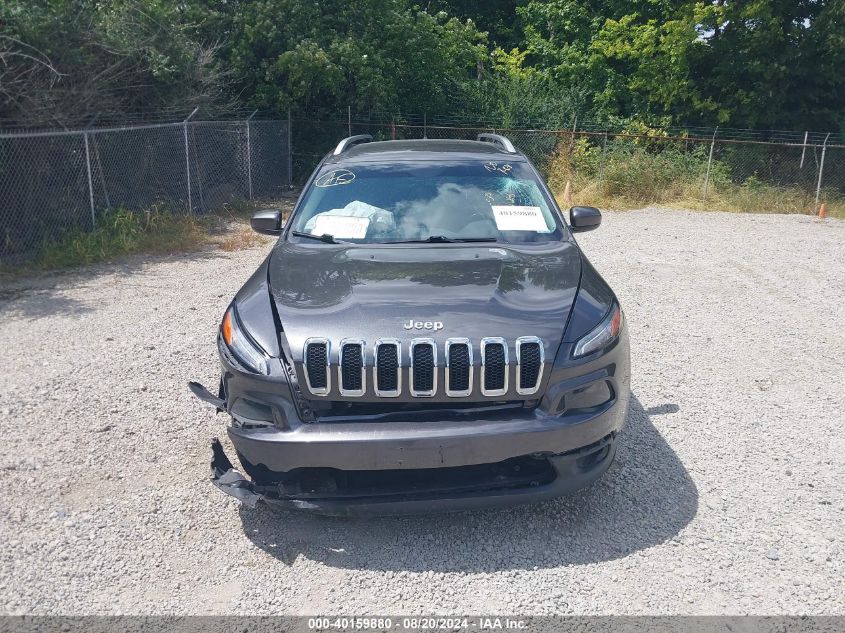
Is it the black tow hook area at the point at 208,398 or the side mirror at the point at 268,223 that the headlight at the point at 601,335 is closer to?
the black tow hook area at the point at 208,398

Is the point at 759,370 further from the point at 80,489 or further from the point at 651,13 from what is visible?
the point at 651,13

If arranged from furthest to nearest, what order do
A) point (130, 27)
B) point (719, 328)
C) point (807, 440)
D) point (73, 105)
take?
1. point (130, 27)
2. point (73, 105)
3. point (719, 328)
4. point (807, 440)

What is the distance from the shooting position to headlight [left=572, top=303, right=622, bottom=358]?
3.51 meters

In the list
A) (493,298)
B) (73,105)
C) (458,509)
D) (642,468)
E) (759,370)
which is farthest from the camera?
(73,105)

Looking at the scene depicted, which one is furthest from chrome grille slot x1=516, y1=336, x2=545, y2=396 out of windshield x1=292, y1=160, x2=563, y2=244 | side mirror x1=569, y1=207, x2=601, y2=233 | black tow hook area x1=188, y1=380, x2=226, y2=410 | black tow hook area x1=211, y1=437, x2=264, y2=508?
side mirror x1=569, y1=207, x2=601, y2=233

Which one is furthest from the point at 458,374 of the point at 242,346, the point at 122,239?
the point at 122,239

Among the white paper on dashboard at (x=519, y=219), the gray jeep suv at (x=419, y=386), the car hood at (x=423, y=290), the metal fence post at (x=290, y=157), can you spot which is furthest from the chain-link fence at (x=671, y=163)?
the gray jeep suv at (x=419, y=386)

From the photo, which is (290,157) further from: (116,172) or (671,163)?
(671,163)

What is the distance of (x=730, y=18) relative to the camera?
61.0 ft

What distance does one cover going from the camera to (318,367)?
335cm

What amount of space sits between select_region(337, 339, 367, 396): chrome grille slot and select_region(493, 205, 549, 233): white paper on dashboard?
5.88ft

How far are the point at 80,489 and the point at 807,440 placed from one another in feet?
14.1

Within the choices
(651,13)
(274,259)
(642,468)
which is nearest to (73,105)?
(274,259)

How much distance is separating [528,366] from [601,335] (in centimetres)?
48
